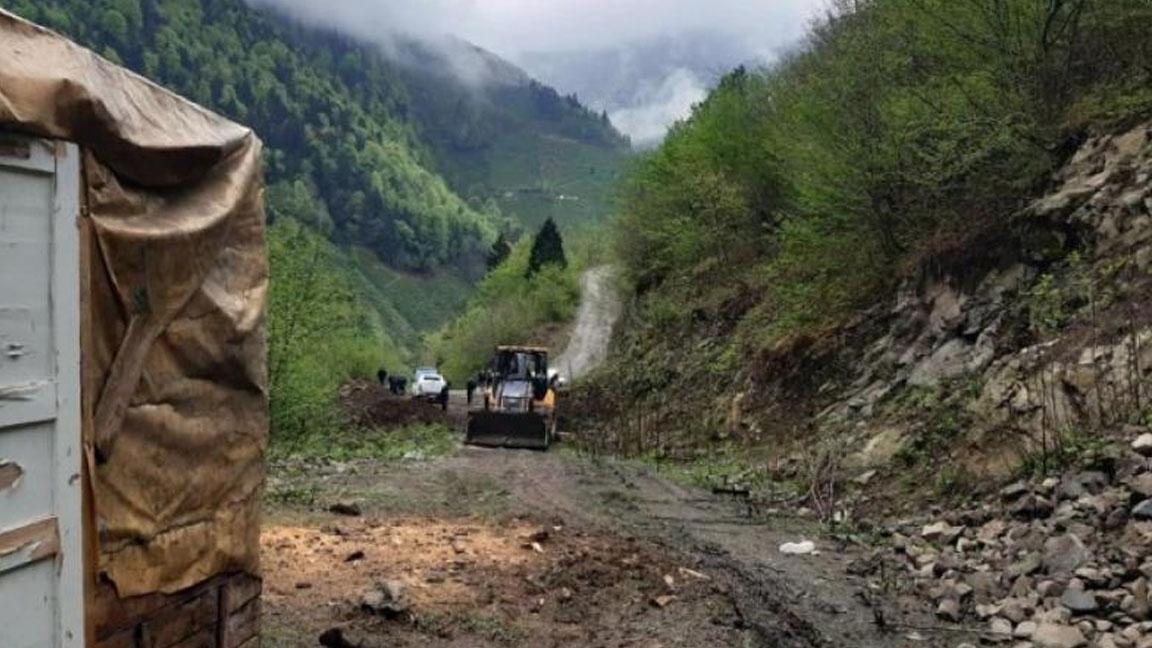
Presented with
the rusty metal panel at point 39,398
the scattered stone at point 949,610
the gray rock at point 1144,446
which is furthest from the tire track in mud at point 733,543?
the rusty metal panel at point 39,398

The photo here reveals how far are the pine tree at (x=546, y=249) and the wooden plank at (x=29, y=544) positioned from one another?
62.0 meters

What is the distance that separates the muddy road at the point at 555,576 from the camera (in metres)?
6.66

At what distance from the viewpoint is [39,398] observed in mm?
2891

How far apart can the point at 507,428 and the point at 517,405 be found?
4.89ft

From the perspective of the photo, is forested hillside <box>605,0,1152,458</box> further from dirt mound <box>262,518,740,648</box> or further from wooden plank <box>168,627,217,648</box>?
wooden plank <box>168,627,217,648</box>

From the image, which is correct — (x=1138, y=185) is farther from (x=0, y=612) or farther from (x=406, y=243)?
(x=406, y=243)

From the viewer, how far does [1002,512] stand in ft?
29.4

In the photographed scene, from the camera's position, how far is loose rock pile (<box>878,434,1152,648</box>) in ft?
21.1

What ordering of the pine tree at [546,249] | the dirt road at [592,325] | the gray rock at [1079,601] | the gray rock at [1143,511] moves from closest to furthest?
1. the gray rock at [1079,601]
2. the gray rock at [1143,511]
3. the dirt road at [592,325]
4. the pine tree at [546,249]

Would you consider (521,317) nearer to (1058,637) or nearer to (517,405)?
(517,405)

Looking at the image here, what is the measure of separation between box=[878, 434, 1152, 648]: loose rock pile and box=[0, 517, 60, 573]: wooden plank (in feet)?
19.1

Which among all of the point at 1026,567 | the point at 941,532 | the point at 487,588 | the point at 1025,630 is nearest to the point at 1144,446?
the point at 1026,567

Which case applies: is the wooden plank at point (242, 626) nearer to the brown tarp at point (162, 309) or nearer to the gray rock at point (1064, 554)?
the brown tarp at point (162, 309)

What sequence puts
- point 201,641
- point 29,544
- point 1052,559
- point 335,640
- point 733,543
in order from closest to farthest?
1. point 29,544
2. point 201,641
3. point 335,640
4. point 1052,559
5. point 733,543
